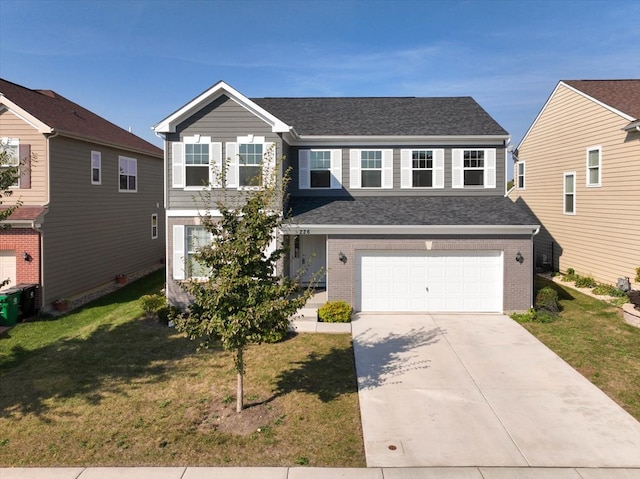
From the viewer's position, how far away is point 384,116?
Result: 63.8 ft

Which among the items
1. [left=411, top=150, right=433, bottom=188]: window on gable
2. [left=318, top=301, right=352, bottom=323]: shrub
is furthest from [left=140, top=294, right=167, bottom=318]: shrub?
[left=411, top=150, right=433, bottom=188]: window on gable

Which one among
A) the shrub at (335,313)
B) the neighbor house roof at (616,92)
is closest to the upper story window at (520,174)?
the neighbor house roof at (616,92)

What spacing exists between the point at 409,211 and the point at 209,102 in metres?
8.10

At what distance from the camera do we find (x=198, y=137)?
1541cm

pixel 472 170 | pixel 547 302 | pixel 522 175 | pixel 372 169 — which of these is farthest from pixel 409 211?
pixel 522 175

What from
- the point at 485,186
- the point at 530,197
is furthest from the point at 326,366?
the point at 530,197

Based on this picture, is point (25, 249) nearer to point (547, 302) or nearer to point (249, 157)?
point (249, 157)

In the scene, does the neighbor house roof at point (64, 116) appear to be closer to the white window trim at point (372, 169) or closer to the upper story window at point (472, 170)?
the white window trim at point (372, 169)

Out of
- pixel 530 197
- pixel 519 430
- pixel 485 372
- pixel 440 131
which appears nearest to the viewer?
pixel 519 430

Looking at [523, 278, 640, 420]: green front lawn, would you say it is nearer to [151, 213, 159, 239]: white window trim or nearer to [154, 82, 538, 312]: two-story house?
[154, 82, 538, 312]: two-story house

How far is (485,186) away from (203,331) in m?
13.9

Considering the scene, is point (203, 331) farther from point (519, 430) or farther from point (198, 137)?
point (198, 137)

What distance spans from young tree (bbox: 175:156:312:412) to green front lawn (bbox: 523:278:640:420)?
698 centimetres

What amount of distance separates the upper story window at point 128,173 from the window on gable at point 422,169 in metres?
14.0
